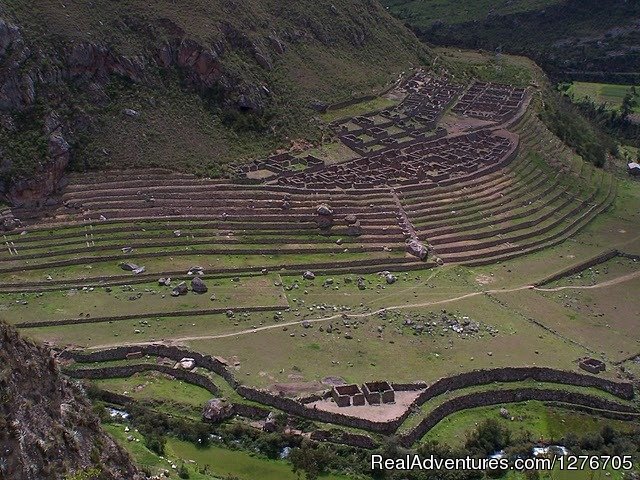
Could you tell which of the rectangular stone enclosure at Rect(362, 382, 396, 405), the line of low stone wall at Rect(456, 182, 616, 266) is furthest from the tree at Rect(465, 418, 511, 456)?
the line of low stone wall at Rect(456, 182, 616, 266)

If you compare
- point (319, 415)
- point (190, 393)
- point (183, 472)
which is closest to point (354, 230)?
point (190, 393)

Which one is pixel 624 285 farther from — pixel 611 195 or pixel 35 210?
pixel 35 210

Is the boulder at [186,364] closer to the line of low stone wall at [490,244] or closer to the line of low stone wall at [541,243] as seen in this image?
the line of low stone wall at [490,244]

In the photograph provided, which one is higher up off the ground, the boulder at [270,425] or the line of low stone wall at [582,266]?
the line of low stone wall at [582,266]

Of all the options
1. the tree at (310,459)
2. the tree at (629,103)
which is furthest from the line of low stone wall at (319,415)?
the tree at (629,103)

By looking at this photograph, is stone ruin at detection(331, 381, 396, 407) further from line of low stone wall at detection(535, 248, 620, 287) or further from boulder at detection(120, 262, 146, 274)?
line of low stone wall at detection(535, 248, 620, 287)
